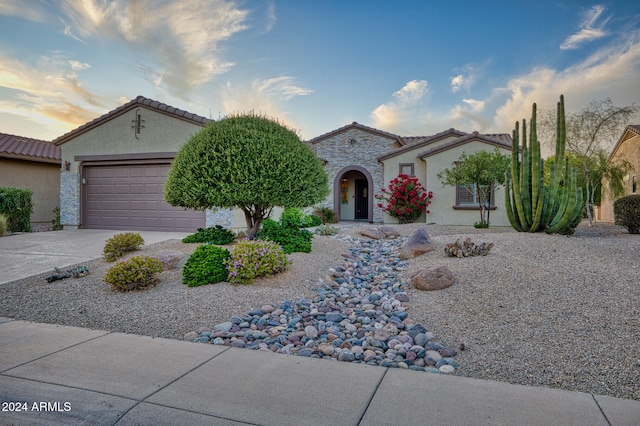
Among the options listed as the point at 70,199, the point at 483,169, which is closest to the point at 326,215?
the point at 483,169

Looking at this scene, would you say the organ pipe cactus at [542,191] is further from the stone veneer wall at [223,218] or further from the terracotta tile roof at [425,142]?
the stone veneer wall at [223,218]

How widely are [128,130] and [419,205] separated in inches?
480

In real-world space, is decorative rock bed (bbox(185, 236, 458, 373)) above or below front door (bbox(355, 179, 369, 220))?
below

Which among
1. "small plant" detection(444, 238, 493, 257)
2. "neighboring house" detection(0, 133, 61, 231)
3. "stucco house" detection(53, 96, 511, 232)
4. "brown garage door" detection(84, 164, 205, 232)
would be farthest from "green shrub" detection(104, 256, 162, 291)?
"neighboring house" detection(0, 133, 61, 231)

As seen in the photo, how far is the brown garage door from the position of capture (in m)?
12.7

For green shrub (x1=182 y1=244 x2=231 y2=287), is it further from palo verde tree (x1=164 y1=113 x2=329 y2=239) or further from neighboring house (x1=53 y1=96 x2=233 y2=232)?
neighboring house (x1=53 y1=96 x2=233 y2=232)

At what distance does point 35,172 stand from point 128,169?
5470mm

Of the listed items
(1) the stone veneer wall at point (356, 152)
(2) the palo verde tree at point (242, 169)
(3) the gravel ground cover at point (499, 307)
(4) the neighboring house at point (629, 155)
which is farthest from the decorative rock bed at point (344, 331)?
(4) the neighboring house at point (629, 155)

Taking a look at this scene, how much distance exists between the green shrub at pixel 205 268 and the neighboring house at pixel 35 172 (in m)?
12.9

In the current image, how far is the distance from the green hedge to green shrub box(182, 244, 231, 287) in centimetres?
1119

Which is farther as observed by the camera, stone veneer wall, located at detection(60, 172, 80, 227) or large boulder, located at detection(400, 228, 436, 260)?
stone veneer wall, located at detection(60, 172, 80, 227)

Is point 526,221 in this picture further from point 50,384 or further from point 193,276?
point 50,384

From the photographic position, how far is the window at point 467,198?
1552 centimetres

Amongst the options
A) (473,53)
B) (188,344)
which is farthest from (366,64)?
(188,344)
